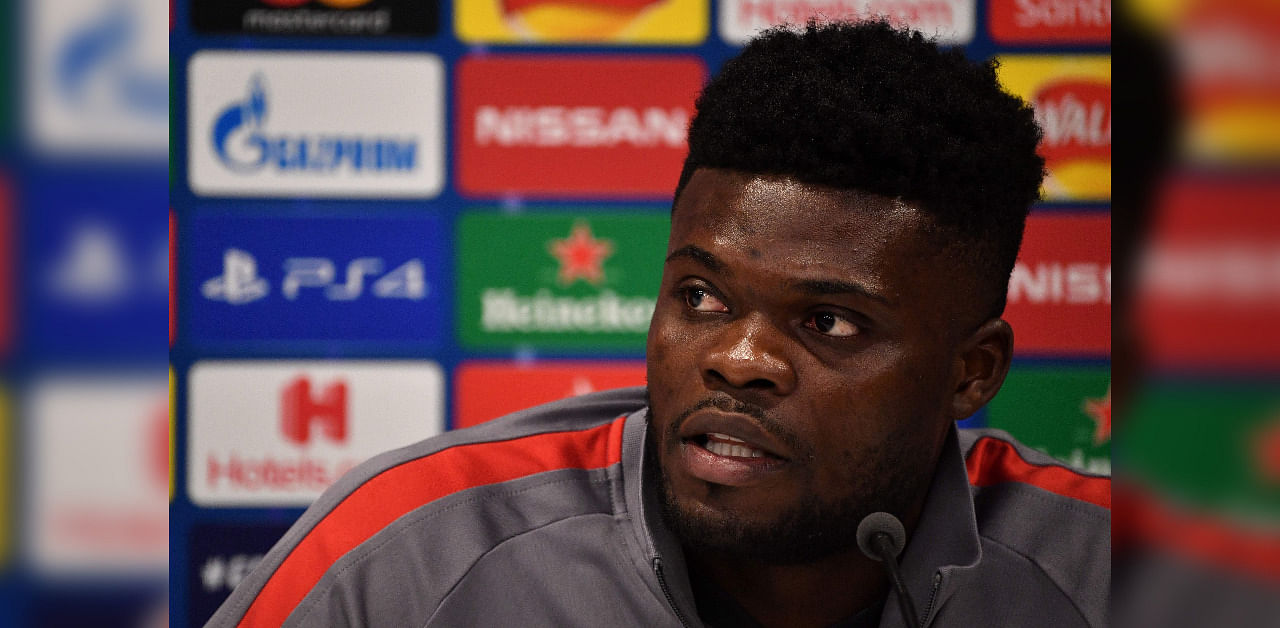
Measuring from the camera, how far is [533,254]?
5.63ft

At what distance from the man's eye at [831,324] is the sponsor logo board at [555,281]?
2.37ft

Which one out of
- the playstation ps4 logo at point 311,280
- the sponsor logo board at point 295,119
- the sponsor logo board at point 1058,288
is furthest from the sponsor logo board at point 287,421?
the sponsor logo board at point 1058,288

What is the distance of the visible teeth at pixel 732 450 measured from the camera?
3.17 ft

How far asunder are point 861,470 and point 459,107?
3.27 ft

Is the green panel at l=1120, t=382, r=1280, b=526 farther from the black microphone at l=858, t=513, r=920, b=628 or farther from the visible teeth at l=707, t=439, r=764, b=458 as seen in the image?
the visible teeth at l=707, t=439, r=764, b=458

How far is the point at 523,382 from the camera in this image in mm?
1720

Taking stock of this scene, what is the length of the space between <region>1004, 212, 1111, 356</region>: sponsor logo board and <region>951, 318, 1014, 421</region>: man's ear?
665 millimetres

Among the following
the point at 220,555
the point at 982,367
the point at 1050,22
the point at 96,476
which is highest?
the point at 1050,22

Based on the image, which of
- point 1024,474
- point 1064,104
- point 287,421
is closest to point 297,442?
point 287,421

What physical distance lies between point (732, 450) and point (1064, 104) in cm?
112

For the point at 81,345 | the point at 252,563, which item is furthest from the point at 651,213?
the point at 81,345

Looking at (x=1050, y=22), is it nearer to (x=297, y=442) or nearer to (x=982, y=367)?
(x=982, y=367)

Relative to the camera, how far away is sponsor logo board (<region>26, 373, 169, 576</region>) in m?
0.15

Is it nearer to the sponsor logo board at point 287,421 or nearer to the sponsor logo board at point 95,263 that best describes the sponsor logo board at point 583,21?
the sponsor logo board at point 287,421
